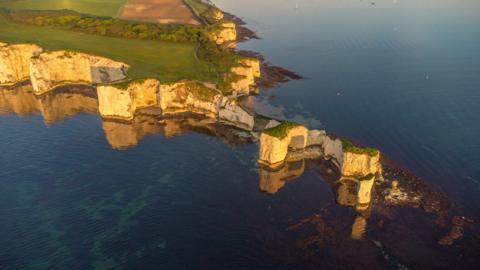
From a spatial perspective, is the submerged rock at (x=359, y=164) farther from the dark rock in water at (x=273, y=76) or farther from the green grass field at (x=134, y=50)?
the dark rock in water at (x=273, y=76)

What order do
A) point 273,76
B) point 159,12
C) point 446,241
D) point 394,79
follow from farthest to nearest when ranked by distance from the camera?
point 159,12 < point 273,76 < point 394,79 < point 446,241

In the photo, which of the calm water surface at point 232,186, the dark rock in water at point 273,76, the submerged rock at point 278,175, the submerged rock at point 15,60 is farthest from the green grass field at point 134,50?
the submerged rock at point 278,175

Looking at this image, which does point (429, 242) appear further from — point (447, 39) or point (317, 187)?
point (447, 39)

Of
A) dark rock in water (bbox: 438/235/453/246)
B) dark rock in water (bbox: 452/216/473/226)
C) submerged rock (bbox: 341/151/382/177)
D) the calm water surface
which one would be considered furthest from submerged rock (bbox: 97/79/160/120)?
dark rock in water (bbox: 438/235/453/246)

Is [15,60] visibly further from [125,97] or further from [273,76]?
[273,76]

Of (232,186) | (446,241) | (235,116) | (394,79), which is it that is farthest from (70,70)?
(446,241)

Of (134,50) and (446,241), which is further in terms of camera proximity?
(134,50)

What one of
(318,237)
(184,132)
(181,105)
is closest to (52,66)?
(181,105)

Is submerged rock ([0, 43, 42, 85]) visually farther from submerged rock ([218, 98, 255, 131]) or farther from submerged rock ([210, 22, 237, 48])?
submerged rock ([210, 22, 237, 48])
